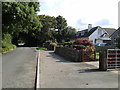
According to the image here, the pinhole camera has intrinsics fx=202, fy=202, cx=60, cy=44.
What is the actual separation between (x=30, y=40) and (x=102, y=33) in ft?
90.4

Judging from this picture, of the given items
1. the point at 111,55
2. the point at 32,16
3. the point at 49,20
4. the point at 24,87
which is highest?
the point at 49,20

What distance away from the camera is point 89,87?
7711 mm

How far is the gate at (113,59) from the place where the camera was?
12.3 m

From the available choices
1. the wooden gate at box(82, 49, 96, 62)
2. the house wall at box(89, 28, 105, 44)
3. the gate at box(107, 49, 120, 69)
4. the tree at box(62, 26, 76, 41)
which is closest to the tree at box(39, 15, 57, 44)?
the tree at box(62, 26, 76, 41)

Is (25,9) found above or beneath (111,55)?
above

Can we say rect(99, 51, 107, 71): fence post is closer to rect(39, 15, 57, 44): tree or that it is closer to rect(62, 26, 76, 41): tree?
rect(39, 15, 57, 44): tree

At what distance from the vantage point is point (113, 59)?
40.9ft

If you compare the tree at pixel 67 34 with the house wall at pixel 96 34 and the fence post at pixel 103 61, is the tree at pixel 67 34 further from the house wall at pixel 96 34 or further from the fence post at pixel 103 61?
the fence post at pixel 103 61

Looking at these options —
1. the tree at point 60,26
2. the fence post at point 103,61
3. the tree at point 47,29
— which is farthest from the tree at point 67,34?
the fence post at point 103,61

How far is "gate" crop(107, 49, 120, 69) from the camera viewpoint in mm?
12252

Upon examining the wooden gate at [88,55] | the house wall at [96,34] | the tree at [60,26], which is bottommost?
the wooden gate at [88,55]

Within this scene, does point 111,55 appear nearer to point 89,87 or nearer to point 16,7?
point 89,87

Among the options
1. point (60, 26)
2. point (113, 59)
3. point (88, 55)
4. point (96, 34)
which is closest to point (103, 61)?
point (113, 59)

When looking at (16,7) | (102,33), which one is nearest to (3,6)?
(16,7)
